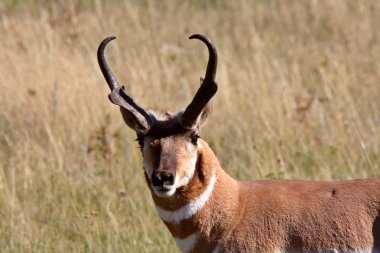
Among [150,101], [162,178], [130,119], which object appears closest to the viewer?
[162,178]

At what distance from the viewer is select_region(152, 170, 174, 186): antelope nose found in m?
6.05

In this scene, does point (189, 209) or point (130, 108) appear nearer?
point (189, 209)

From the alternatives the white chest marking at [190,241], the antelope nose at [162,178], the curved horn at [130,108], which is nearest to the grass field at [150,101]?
the white chest marking at [190,241]

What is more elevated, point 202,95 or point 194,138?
point 202,95

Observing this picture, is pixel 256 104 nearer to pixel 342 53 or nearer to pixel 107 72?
pixel 342 53

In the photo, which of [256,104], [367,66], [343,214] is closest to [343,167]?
[256,104]

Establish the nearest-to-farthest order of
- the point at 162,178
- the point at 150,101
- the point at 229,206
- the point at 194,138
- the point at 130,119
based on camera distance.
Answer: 1. the point at 162,178
2. the point at 194,138
3. the point at 229,206
4. the point at 130,119
5. the point at 150,101

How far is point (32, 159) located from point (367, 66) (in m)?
4.52

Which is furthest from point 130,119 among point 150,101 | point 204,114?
point 150,101

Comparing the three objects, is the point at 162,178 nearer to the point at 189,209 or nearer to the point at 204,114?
the point at 189,209

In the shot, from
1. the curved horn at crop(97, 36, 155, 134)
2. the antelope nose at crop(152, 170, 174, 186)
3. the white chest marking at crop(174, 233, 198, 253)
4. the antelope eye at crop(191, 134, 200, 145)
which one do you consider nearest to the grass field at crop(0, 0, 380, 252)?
the white chest marking at crop(174, 233, 198, 253)

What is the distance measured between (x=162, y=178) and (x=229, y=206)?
1.94ft

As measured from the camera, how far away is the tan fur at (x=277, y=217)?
6332 mm

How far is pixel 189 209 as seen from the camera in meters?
6.36
